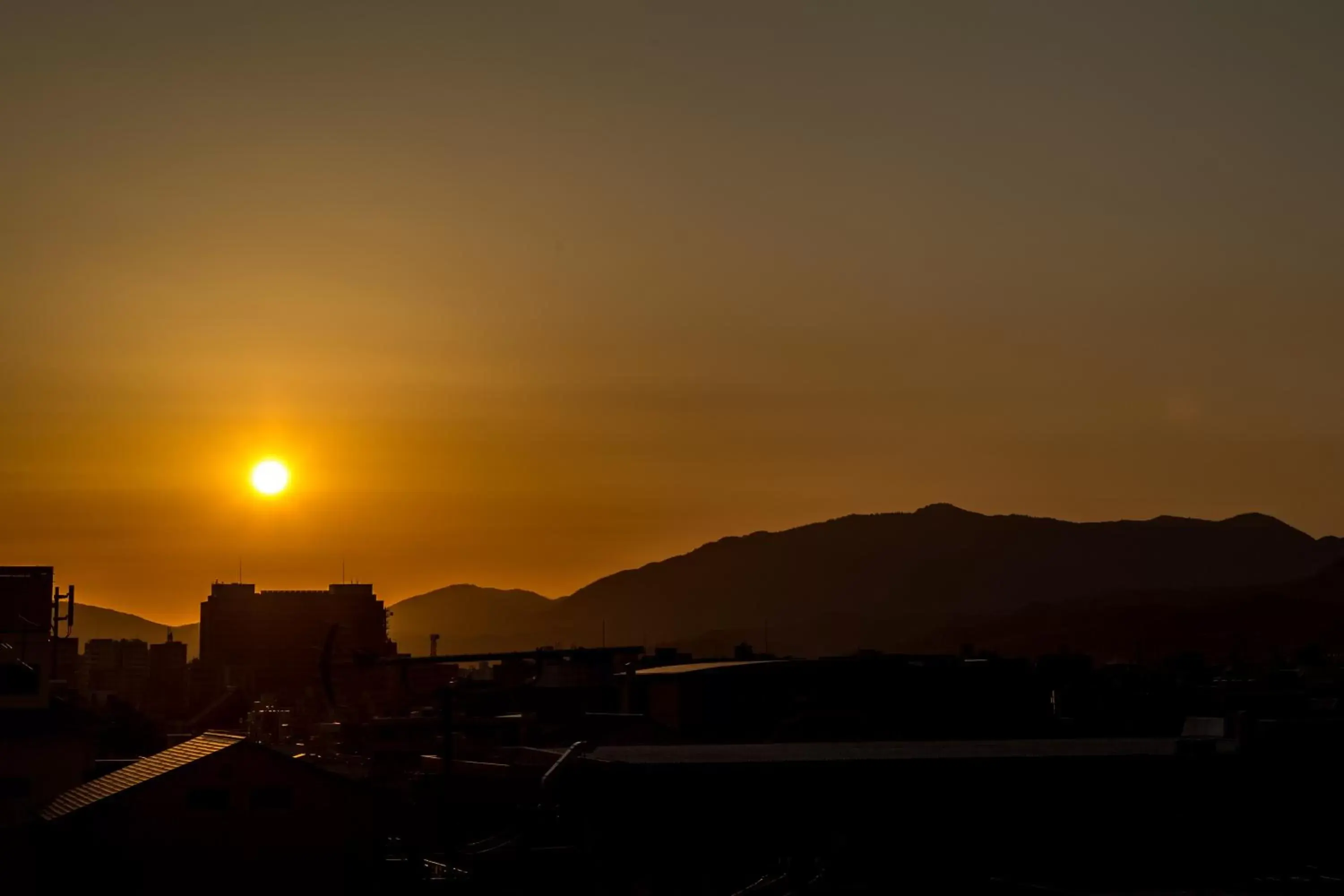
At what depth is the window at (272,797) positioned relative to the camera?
30.3 metres

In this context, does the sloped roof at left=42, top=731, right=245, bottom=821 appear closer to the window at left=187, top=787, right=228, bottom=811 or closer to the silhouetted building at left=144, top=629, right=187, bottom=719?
the window at left=187, top=787, right=228, bottom=811

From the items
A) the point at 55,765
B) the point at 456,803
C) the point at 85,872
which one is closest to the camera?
the point at 85,872

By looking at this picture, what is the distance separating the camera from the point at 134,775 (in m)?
32.2

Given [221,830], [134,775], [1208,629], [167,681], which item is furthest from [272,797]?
[1208,629]

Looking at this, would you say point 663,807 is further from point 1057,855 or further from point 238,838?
point 238,838

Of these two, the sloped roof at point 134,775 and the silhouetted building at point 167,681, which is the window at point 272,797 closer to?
the sloped roof at point 134,775

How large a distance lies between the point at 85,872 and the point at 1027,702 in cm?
2865

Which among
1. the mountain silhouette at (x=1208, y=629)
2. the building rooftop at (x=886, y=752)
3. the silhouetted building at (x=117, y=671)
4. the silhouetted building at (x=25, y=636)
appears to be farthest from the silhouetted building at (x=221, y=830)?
the mountain silhouette at (x=1208, y=629)

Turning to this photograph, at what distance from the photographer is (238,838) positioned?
29953mm

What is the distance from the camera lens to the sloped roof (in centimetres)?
3028

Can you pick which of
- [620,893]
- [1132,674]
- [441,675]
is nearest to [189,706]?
[441,675]

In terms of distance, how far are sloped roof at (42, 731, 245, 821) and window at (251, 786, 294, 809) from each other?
3.76ft

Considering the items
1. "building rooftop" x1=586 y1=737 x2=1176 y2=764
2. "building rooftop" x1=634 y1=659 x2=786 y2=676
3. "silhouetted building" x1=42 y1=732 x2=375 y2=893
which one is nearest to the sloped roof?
"silhouetted building" x1=42 y1=732 x2=375 y2=893

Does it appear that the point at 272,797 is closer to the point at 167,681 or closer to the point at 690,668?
the point at 690,668
